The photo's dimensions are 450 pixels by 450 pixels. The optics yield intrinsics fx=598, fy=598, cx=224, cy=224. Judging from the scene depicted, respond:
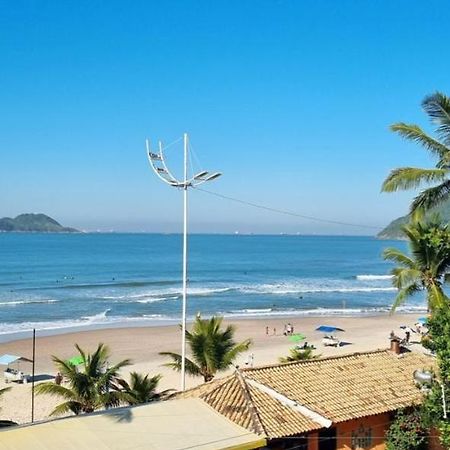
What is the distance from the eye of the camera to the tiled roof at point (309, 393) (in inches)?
486

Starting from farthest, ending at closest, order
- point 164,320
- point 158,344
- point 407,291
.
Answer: point 164,320, point 158,344, point 407,291

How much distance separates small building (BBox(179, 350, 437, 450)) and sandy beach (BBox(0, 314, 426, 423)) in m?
11.7

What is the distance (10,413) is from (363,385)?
14692mm

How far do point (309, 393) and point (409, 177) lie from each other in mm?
5528

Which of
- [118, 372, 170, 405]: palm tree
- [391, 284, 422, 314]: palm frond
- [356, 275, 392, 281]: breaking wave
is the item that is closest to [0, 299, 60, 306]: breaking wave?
[118, 372, 170, 405]: palm tree

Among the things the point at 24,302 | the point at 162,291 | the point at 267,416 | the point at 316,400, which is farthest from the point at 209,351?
the point at 162,291

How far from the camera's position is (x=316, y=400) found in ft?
43.4

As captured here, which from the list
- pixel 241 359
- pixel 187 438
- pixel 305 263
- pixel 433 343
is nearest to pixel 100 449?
pixel 187 438

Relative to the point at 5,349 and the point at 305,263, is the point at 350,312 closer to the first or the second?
the point at 5,349

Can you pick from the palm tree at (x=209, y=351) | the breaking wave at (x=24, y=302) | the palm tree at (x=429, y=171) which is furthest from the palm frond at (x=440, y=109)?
the breaking wave at (x=24, y=302)

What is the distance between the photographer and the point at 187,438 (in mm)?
11156

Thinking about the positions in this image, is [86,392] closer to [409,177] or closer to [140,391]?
[140,391]

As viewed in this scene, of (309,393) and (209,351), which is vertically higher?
(209,351)

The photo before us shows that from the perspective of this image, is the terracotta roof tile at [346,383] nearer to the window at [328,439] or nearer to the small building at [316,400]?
the small building at [316,400]
